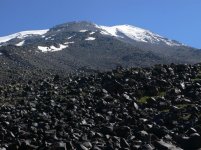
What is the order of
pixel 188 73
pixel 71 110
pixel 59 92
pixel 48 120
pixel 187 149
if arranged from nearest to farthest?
1. pixel 187 149
2. pixel 48 120
3. pixel 71 110
4. pixel 59 92
5. pixel 188 73

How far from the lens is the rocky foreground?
68.0ft

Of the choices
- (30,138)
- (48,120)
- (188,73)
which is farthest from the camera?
(188,73)

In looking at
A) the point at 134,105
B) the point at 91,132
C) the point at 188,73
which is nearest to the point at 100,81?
the point at 188,73

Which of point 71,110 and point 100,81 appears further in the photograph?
point 100,81

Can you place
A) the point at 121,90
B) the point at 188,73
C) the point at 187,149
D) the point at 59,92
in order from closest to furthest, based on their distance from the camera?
1. the point at 187,149
2. the point at 121,90
3. the point at 59,92
4. the point at 188,73

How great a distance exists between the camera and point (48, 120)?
26875 millimetres

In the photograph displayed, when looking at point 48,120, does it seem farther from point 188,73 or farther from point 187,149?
point 188,73

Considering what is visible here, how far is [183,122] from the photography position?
2511 centimetres

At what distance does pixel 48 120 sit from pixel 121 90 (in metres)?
14.2

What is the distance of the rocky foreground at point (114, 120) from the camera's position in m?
20.7

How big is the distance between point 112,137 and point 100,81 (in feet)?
89.7

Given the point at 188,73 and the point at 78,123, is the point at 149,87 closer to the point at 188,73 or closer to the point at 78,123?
the point at 188,73

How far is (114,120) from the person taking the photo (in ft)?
88.9

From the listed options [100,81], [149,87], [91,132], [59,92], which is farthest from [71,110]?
[100,81]
